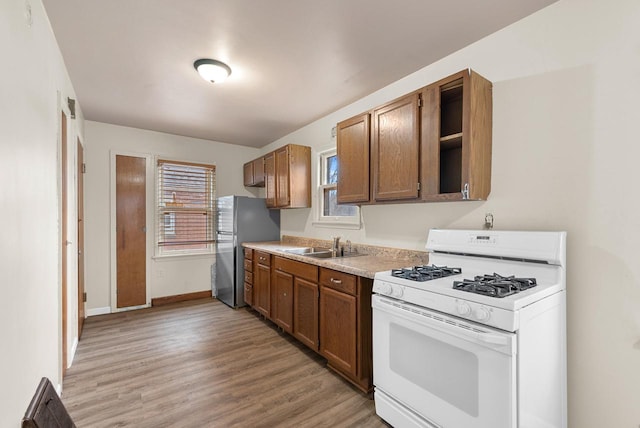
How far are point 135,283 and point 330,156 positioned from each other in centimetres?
319

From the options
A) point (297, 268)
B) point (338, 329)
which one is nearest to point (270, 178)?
point (297, 268)

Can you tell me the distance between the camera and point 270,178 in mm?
4145

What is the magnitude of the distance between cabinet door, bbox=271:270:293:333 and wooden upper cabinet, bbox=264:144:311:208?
3.31ft

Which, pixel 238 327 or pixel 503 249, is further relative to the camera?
pixel 238 327

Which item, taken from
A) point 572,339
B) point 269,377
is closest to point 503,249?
point 572,339

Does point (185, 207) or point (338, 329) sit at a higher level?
point (185, 207)

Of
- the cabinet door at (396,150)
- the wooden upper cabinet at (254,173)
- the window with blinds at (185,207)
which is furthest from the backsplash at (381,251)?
the window with blinds at (185,207)

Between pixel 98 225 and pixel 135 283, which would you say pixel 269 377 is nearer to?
pixel 135 283

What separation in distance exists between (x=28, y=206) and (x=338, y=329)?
6.68ft

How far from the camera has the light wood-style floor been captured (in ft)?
6.25

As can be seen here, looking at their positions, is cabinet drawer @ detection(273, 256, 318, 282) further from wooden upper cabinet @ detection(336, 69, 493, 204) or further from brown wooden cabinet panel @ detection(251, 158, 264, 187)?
brown wooden cabinet panel @ detection(251, 158, 264, 187)

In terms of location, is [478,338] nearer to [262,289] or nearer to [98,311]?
[262,289]

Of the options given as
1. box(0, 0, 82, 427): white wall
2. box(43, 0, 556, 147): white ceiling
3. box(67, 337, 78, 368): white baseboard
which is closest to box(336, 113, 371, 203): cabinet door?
box(43, 0, 556, 147): white ceiling

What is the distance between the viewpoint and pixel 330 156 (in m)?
3.59
